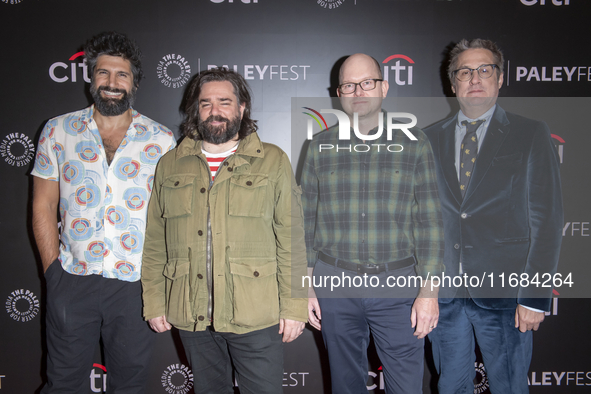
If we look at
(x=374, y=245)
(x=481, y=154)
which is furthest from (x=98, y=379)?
(x=481, y=154)

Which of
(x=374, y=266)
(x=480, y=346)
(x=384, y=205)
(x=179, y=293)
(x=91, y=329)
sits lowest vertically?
(x=480, y=346)

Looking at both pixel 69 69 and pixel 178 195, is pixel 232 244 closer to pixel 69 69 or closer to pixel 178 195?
pixel 178 195

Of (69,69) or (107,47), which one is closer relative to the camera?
(107,47)

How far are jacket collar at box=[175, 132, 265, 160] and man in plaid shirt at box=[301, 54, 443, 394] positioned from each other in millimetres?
408

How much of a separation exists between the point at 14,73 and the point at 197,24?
1.28 metres

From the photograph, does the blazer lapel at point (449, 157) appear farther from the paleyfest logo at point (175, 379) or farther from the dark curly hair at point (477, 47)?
the paleyfest logo at point (175, 379)

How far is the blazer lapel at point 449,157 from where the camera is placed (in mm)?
2156

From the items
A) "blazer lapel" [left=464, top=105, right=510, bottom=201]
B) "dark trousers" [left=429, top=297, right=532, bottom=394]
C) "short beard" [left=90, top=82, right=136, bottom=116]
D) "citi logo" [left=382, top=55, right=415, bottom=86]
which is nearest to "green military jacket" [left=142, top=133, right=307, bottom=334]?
"short beard" [left=90, top=82, right=136, bottom=116]

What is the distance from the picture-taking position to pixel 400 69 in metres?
2.55

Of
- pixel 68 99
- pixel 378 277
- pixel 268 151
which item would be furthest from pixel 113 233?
pixel 378 277

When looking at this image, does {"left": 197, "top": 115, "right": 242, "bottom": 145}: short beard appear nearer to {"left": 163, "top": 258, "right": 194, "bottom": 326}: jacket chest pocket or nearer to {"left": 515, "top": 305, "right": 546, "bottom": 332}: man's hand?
{"left": 163, "top": 258, "right": 194, "bottom": 326}: jacket chest pocket

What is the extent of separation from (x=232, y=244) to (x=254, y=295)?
257mm

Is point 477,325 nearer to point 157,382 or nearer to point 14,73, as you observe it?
point 157,382

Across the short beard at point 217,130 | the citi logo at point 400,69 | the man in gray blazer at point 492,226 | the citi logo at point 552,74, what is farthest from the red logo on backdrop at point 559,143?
the short beard at point 217,130
